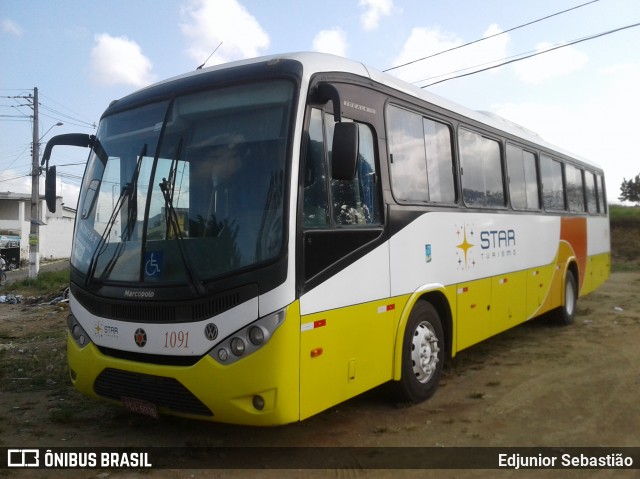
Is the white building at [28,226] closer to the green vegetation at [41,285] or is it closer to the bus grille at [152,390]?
the green vegetation at [41,285]

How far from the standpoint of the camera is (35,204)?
2641 cm

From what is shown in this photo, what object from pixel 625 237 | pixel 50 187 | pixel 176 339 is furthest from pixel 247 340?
pixel 625 237

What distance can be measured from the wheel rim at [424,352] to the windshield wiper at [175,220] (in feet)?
7.82

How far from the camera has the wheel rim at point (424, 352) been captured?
5.69 m

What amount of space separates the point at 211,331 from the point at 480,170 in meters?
4.53

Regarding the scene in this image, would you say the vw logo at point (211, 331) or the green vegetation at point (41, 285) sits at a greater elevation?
the green vegetation at point (41, 285)

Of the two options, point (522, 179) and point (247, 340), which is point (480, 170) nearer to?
point (522, 179)

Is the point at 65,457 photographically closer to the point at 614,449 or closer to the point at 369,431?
the point at 369,431

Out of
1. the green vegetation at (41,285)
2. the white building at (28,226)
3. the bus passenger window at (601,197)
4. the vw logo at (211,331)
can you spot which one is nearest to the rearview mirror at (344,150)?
the vw logo at (211,331)

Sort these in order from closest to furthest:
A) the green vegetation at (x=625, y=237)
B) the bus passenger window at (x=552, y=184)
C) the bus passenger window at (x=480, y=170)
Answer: the bus passenger window at (x=480, y=170), the bus passenger window at (x=552, y=184), the green vegetation at (x=625, y=237)

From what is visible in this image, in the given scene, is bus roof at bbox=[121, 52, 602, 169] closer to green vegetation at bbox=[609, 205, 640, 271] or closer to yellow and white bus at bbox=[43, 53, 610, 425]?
yellow and white bus at bbox=[43, 53, 610, 425]

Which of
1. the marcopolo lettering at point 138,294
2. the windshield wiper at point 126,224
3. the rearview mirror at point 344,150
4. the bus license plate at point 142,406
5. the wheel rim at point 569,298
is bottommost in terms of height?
the bus license plate at point 142,406

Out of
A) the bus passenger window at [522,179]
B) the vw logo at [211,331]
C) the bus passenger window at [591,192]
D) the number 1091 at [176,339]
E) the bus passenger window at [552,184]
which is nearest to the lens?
the vw logo at [211,331]

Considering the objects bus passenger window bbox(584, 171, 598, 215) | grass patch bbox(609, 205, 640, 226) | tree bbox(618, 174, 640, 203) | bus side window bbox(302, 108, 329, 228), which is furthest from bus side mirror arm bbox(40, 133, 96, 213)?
tree bbox(618, 174, 640, 203)
